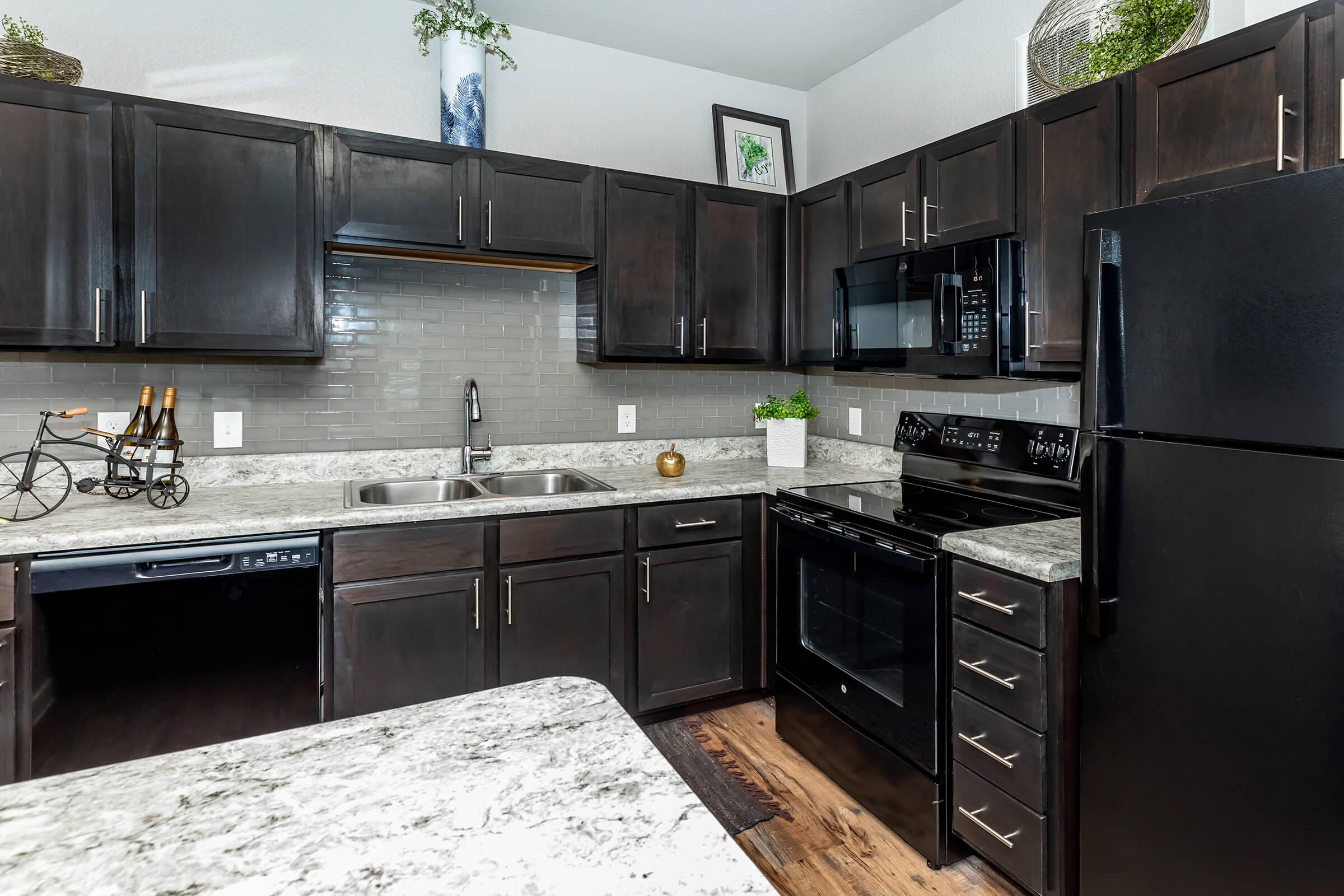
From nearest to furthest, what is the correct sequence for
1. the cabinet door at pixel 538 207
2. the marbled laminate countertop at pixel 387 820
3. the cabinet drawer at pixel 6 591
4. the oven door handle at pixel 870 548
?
the marbled laminate countertop at pixel 387 820, the cabinet drawer at pixel 6 591, the oven door handle at pixel 870 548, the cabinet door at pixel 538 207

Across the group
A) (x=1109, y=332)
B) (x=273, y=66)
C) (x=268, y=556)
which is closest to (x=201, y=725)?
(x=268, y=556)

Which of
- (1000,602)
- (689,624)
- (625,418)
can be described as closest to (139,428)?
(625,418)

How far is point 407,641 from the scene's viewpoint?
2273 millimetres

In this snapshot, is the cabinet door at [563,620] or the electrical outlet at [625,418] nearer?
the cabinet door at [563,620]

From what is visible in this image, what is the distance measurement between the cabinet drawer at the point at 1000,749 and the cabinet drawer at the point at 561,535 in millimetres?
1203

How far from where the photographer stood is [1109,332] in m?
1.50

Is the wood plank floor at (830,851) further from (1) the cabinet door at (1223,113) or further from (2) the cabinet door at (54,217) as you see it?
(2) the cabinet door at (54,217)

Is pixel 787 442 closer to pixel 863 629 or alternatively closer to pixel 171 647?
pixel 863 629

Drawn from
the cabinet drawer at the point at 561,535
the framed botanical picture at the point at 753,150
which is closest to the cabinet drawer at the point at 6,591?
the cabinet drawer at the point at 561,535

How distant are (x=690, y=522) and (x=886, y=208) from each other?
1349mm

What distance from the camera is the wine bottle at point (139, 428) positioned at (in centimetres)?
223

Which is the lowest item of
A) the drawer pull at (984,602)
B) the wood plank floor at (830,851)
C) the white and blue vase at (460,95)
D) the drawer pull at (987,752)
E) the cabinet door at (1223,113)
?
the wood plank floor at (830,851)

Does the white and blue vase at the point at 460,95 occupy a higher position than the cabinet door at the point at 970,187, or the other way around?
the white and blue vase at the point at 460,95

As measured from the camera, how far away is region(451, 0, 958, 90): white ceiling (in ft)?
9.29
